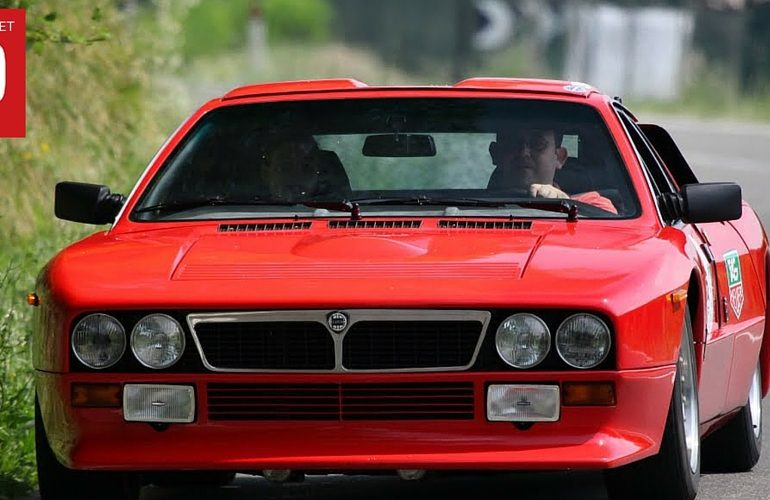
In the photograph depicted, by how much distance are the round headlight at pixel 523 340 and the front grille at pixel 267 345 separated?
47 cm

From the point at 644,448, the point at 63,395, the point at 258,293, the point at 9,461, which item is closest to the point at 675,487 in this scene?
the point at 644,448

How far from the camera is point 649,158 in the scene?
771 centimetres

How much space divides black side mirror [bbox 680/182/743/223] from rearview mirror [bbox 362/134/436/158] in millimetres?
901

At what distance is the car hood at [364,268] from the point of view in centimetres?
587

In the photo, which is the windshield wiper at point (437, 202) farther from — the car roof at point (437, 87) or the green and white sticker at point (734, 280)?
the green and white sticker at point (734, 280)

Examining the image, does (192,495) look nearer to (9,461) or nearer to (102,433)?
(9,461)

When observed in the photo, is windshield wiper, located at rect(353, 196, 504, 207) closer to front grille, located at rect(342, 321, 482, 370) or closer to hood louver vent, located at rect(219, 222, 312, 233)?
hood louver vent, located at rect(219, 222, 312, 233)

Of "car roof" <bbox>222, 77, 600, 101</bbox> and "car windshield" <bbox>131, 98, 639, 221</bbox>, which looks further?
"car roof" <bbox>222, 77, 600, 101</bbox>

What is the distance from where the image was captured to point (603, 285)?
234 inches

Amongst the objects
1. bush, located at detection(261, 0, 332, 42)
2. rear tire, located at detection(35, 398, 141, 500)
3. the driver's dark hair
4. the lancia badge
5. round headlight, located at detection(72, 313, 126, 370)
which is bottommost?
bush, located at detection(261, 0, 332, 42)

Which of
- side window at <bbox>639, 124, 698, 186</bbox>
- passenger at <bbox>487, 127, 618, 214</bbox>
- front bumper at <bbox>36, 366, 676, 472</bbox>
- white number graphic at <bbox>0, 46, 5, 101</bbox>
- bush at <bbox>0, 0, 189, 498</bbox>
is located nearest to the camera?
front bumper at <bbox>36, 366, 676, 472</bbox>

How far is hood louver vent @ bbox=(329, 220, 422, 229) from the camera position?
21.8 ft

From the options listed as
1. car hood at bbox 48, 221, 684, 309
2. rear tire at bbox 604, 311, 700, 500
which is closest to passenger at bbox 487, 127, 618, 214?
car hood at bbox 48, 221, 684, 309

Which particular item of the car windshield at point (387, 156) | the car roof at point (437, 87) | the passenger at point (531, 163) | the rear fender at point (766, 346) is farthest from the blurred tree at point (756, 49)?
the passenger at point (531, 163)
